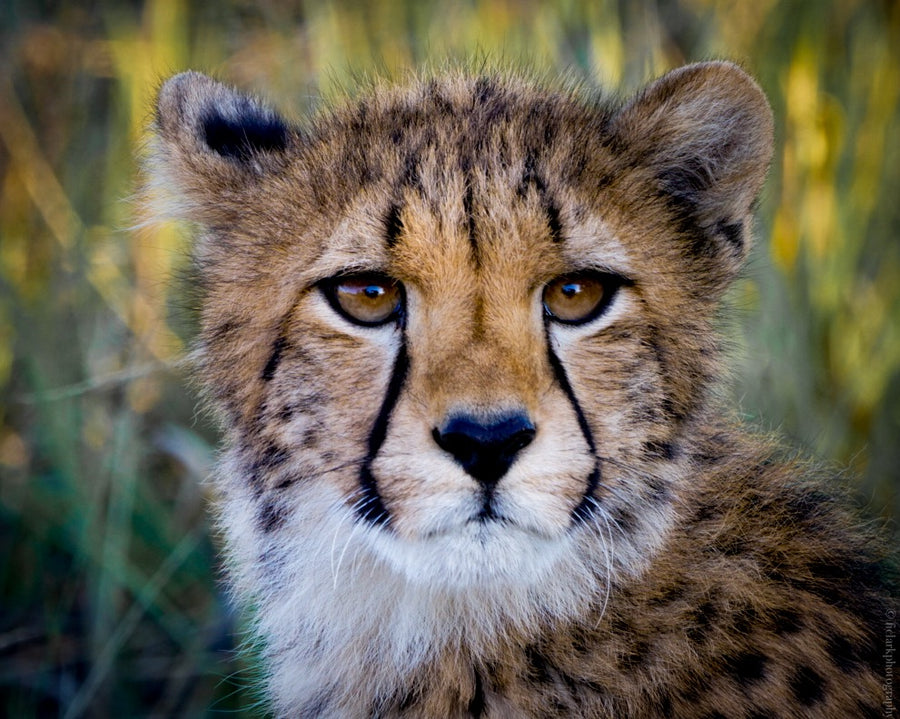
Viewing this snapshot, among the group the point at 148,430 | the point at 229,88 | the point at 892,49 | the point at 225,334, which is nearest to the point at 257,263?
the point at 225,334

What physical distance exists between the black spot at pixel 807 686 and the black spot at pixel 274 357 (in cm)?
101

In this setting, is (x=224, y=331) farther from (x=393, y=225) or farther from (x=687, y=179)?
(x=687, y=179)

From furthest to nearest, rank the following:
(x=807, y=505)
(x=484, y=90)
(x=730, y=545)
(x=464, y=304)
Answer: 1. (x=484, y=90)
2. (x=807, y=505)
3. (x=730, y=545)
4. (x=464, y=304)

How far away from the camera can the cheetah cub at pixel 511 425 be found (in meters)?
1.63

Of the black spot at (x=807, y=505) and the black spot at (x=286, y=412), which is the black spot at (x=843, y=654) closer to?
the black spot at (x=807, y=505)

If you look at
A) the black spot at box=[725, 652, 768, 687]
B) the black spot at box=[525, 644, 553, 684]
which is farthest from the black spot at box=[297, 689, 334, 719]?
the black spot at box=[725, 652, 768, 687]

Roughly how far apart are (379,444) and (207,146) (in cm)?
79

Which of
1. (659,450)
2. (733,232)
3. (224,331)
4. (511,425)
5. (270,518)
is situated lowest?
(270,518)

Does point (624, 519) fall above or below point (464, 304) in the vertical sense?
below

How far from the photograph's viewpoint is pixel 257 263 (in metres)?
1.95

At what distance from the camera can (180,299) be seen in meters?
2.40

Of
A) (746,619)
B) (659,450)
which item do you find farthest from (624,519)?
(746,619)

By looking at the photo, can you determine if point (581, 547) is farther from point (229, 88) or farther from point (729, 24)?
point (729, 24)

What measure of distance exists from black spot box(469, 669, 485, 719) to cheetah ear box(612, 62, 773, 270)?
0.89m
